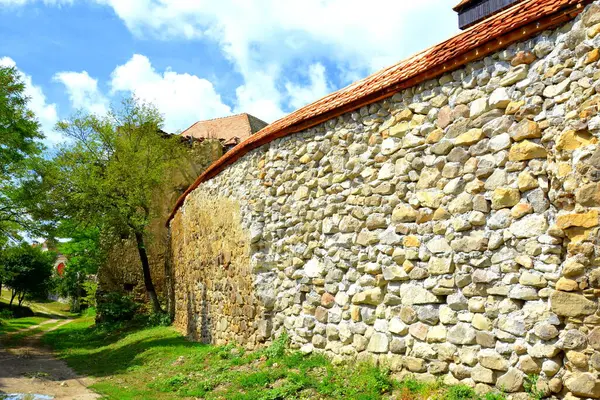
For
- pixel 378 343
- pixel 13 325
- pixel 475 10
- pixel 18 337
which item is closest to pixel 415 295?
pixel 378 343

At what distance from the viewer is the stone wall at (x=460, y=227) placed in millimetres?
4023

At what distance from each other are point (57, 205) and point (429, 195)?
15015 millimetres

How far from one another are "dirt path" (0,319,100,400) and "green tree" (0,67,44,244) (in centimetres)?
401

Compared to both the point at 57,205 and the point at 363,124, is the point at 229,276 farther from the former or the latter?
the point at 57,205

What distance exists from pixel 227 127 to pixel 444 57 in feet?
69.5

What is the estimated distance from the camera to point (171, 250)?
16.0 m

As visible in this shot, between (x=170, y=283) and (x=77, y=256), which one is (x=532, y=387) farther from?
(x=77, y=256)

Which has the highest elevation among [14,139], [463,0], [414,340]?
[463,0]

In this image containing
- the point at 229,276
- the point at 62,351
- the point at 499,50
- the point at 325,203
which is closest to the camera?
the point at 499,50

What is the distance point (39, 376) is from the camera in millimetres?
9969

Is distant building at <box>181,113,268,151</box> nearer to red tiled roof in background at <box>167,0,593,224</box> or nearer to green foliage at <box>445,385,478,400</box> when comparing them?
red tiled roof in background at <box>167,0,593,224</box>

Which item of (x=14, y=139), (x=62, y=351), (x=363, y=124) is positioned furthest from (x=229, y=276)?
(x=14, y=139)

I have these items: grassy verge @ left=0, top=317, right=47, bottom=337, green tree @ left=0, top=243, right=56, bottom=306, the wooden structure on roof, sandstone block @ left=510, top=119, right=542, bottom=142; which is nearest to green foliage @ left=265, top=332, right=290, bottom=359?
sandstone block @ left=510, top=119, right=542, bottom=142

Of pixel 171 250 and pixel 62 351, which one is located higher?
pixel 171 250
